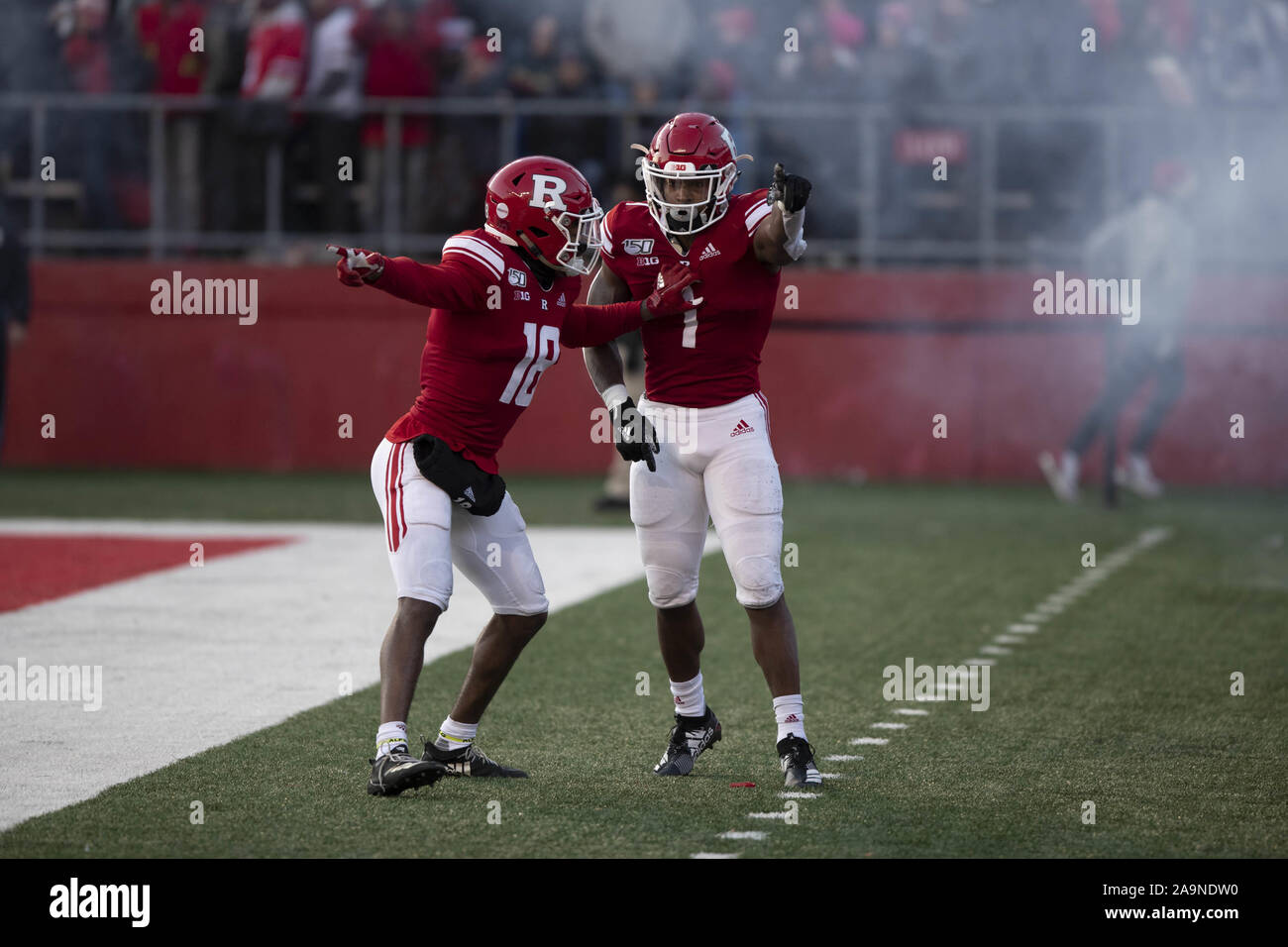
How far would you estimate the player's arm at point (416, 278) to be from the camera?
4.73 metres

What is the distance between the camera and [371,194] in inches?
575

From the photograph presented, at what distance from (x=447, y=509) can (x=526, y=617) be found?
415 millimetres

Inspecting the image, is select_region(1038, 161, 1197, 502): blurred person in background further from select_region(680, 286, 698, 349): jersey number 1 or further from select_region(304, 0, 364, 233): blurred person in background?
select_region(680, 286, 698, 349): jersey number 1

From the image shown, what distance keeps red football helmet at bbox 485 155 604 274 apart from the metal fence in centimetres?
875

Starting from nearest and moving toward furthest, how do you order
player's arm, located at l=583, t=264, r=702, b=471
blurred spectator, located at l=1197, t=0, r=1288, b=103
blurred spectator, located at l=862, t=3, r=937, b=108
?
player's arm, located at l=583, t=264, r=702, b=471 → blurred spectator, located at l=1197, t=0, r=1288, b=103 → blurred spectator, located at l=862, t=3, r=937, b=108

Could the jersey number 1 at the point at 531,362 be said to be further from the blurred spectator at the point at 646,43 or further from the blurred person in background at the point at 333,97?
the blurred person in background at the point at 333,97

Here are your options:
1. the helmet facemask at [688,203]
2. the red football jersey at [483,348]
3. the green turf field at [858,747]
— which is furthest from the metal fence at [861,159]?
the red football jersey at [483,348]

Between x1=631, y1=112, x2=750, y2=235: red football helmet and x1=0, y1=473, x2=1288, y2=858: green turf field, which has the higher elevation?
x1=631, y1=112, x2=750, y2=235: red football helmet

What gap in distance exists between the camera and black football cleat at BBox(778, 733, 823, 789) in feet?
16.9

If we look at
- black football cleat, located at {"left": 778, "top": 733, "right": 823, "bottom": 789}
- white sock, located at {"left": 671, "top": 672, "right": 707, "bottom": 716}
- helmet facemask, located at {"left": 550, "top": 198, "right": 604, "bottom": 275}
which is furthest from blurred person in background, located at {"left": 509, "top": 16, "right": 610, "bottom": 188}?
black football cleat, located at {"left": 778, "top": 733, "right": 823, "bottom": 789}

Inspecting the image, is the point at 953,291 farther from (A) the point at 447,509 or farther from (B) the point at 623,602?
(A) the point at 447,509

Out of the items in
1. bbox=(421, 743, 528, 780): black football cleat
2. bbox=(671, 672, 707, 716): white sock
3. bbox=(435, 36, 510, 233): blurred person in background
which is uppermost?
bbox=(435, 36, 510, 233): blurred person in background

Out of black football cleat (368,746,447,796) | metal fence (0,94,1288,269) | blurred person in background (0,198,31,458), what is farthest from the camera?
metal fence (0,94,1288,269)
